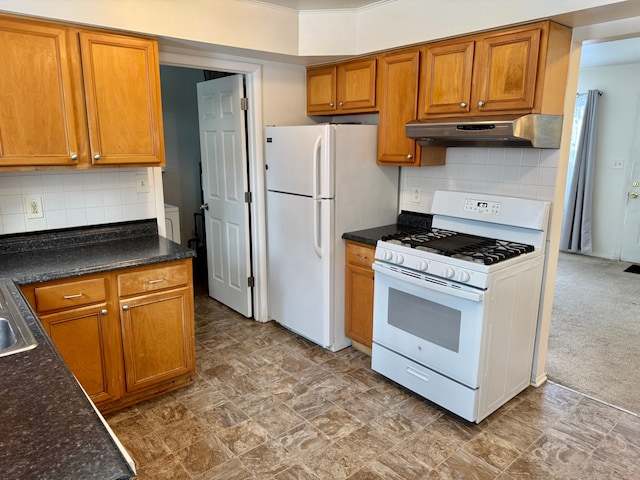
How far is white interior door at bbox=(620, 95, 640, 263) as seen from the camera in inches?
210

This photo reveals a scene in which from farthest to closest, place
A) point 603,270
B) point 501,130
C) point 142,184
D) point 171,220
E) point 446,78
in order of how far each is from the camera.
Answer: point 603,270 → point 171,220 → point 142,184 → point 446,78 → point 501,130

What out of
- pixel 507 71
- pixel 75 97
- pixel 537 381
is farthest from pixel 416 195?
pixel 75 97

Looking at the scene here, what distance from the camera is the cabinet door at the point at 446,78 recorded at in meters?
2.54

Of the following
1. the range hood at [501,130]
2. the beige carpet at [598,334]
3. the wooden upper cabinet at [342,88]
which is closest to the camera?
the range hood at [501,130]

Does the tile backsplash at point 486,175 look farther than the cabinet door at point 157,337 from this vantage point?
Yes

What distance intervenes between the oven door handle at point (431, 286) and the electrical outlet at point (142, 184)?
1.61m

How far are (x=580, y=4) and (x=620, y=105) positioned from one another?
13.9 feet

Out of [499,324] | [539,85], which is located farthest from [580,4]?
[499,324]

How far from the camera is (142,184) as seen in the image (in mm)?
2908

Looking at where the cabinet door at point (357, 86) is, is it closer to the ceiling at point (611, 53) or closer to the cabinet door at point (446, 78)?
the cabinet door at point (446, 78)

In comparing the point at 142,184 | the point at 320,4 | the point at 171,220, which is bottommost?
the point at 171,220

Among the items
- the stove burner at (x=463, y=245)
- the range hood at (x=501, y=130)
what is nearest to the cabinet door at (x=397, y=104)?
the range hood at (x=501, y=130)

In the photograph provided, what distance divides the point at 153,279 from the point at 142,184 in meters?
0.82

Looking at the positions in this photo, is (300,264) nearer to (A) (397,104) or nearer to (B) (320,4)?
(A) (397,104)
